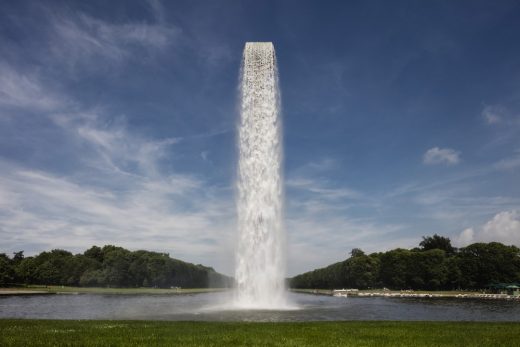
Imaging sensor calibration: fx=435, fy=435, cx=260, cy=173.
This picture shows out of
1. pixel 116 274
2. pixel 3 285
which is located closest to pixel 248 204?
pixel 3 285

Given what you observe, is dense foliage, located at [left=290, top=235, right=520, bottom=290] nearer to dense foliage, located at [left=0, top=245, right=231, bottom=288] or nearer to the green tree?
the green tree

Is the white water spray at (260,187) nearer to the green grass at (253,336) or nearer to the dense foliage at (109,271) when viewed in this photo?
the green grass at (253,336)

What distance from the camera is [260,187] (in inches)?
2232

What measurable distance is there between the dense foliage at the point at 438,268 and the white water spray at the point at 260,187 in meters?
90.5

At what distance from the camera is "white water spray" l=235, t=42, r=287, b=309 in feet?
178

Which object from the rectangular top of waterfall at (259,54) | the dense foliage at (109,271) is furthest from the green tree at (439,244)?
the rectangular top of waterfall at (259,54)

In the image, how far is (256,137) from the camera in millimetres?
57375

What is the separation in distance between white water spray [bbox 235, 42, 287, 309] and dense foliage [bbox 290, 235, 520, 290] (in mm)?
90486

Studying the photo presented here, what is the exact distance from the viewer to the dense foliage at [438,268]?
12306 centimetres

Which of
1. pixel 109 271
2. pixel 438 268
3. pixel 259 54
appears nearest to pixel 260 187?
pixel 259 54

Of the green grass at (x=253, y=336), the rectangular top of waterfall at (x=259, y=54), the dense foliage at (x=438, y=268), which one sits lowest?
the green grass at (x=253, y=336)

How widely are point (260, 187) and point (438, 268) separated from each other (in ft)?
306

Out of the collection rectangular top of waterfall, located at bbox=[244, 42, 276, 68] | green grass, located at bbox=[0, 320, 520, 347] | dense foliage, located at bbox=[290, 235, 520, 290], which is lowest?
A: green grass, located at bbox=[0, 320, 520, 347]

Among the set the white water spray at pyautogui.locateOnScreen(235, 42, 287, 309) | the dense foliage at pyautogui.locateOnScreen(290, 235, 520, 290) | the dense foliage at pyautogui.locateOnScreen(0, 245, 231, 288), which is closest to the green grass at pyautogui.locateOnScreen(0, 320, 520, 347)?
the white water spray at pyautogui.locateOnScreen(235, 42, 287, 309)
